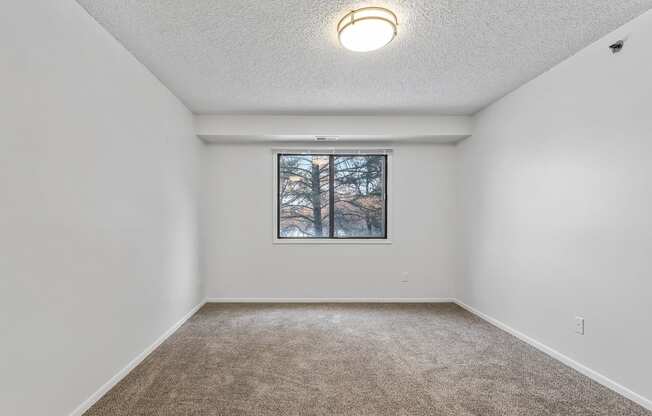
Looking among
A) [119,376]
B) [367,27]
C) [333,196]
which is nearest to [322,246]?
[333,196]

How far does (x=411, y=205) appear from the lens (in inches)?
174

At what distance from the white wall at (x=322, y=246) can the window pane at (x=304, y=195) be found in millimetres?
209

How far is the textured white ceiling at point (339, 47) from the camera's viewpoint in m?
1.92

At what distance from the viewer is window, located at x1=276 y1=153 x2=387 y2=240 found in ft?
14.7

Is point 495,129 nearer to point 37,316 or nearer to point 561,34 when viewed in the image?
point 561,34

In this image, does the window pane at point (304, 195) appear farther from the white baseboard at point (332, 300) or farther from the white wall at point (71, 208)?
the white wall at point (71, 208)

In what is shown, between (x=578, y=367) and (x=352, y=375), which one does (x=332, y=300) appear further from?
(x=578, y=367)

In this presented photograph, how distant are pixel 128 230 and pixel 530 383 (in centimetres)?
313

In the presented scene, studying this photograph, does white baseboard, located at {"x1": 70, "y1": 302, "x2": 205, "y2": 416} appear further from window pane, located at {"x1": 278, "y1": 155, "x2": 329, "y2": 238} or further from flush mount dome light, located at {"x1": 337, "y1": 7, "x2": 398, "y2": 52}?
flush mount dome light, located at {"x1": 337, "y1": 7, "x2": 398, "y2": 52}

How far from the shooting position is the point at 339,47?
236 centimetres

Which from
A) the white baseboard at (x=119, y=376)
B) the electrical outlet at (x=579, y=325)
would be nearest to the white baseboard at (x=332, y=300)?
the white baseboard at (x=119, y=376)

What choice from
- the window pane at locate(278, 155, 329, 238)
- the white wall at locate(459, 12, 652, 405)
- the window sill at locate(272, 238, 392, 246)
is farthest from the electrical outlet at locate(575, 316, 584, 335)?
the window pane at locate(278, 155, 329, 238)

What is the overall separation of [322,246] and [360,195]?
908 mm

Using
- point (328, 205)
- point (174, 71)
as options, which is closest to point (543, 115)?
point (328, 205)
